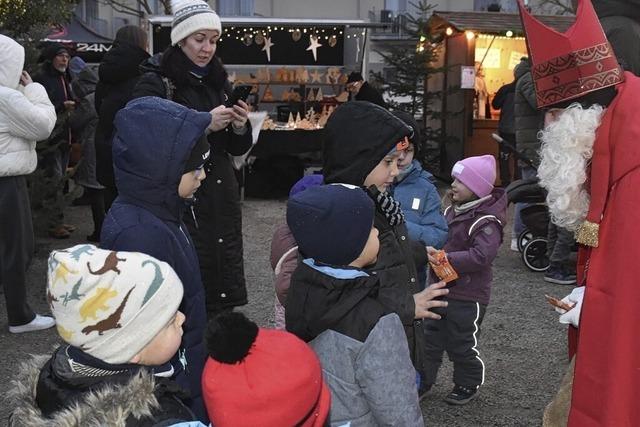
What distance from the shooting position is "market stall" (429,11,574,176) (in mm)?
12602

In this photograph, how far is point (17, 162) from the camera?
4.92 metres

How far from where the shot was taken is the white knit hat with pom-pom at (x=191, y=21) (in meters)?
3.71

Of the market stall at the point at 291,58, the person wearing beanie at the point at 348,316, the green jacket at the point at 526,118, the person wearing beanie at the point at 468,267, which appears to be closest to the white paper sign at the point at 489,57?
the market stall at the point at 291,58

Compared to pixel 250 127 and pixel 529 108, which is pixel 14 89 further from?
pixel 529 108

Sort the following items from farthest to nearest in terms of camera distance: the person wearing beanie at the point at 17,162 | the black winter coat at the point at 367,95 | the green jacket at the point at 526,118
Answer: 1. the black winter coat at the point at 367,95
2. the green jacket at the point at 526,118
3. the person wearing beanie at the point at 17,162

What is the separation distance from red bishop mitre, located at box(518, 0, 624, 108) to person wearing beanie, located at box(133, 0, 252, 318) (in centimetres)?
152

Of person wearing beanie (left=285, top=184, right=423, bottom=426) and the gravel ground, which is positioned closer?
person wearing beanie (left=285, top=184, right=423, bottom=426)

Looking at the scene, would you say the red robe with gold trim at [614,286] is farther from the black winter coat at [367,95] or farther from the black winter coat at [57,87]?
the black winter coat at [367,95]

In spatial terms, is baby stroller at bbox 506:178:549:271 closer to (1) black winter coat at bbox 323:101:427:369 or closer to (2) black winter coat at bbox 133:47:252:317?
(2) black winter coat at bbox 133:47:252:317

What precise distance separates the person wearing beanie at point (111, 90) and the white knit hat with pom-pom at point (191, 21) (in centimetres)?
133

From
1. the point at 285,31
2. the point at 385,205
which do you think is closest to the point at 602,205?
the point at 385,205

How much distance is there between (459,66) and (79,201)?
6.67 meters

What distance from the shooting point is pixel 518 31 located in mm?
12492

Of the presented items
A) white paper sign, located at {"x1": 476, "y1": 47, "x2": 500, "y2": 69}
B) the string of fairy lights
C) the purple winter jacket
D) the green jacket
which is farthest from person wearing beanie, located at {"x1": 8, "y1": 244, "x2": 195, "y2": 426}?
white paper sign, located at {"x1": 476, "y1": 47, "x2": 500, "y2": 69}
